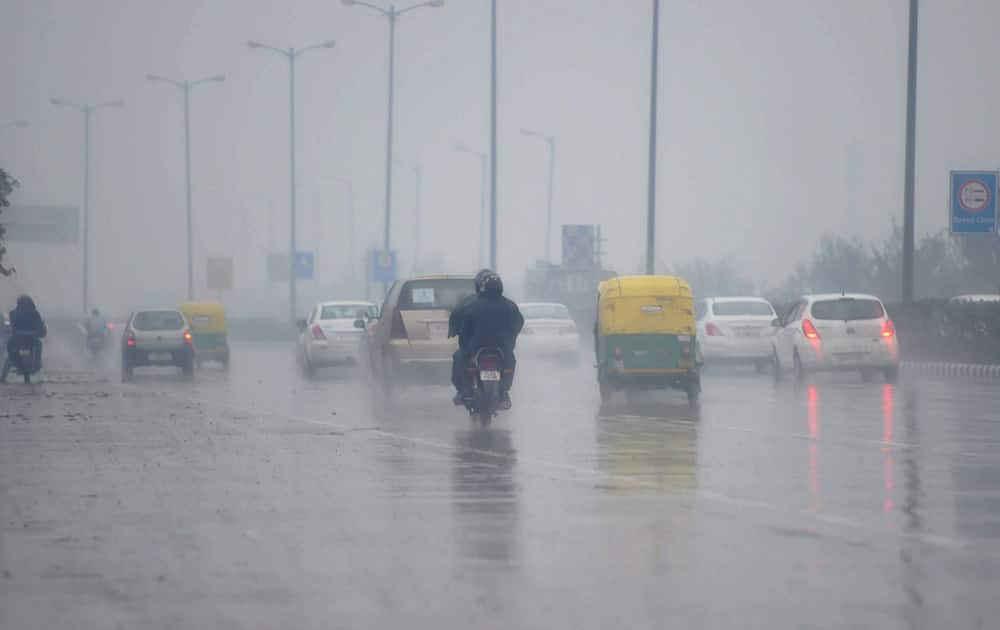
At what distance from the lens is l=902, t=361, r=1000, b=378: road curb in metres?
39.1

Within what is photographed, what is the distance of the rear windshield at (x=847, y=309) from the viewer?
36.3 m

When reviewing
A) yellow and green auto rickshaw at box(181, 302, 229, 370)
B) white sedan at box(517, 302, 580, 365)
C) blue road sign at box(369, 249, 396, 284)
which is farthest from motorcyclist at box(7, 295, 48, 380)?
blue road sign at box(369, 249, 396, 284)

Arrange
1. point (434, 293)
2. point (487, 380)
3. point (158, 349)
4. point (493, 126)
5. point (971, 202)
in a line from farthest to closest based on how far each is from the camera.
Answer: point (493, 126) < point (158, 349) < point (971, 202) < point (434, 293) < point (487, 380)

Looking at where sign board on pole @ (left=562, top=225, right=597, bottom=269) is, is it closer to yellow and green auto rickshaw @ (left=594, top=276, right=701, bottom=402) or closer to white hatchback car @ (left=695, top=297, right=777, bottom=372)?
white hatchback car @ (left=695, top=297, right=777, bottom=372)

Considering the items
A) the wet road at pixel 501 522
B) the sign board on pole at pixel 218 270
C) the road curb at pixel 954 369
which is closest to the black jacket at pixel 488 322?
the wet road at pixel 501 522

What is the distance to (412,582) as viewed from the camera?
966 centimetres

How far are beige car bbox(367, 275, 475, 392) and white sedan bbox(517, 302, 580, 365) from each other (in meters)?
16.9

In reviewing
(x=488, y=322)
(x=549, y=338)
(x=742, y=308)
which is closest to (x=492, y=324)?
(x=488, y=322)

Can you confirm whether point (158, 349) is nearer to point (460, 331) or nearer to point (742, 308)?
point (742, 308)

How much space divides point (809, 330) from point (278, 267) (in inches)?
2252

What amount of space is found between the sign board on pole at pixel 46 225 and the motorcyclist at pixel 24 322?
53902mm

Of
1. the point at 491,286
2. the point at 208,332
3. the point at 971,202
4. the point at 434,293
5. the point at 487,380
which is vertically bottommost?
the point at 208,332

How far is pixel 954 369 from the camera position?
133 feet

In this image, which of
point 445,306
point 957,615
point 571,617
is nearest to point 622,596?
point 571,617
